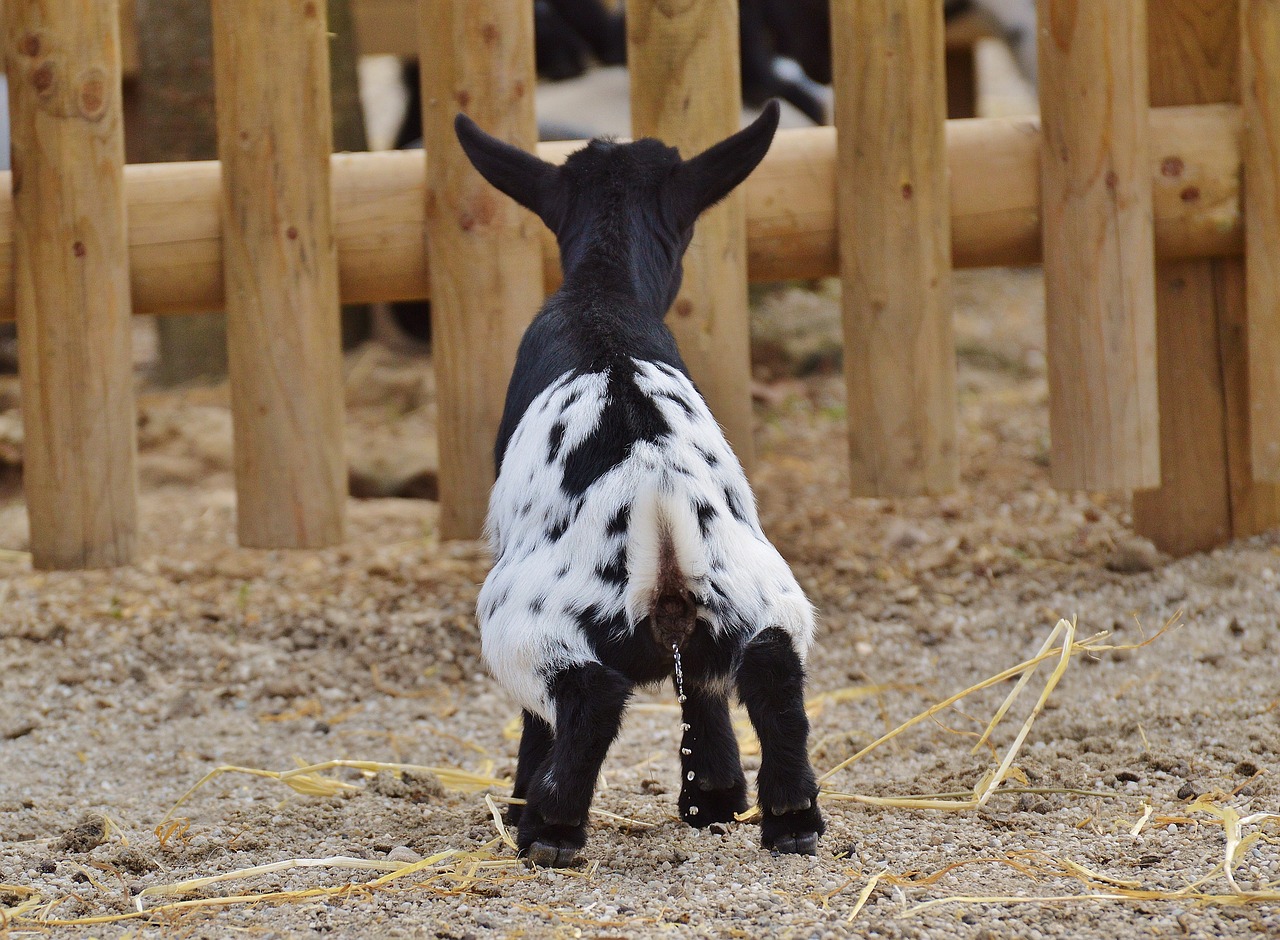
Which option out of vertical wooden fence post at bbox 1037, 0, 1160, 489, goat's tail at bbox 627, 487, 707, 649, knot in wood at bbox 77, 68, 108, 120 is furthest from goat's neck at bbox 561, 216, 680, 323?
knot in wood at bbox 77, 68, 108, 120

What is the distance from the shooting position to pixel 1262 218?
398 centimetres

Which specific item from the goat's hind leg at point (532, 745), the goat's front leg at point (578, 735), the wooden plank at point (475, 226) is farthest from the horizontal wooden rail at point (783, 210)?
the goat's front leg at point (578, 735)

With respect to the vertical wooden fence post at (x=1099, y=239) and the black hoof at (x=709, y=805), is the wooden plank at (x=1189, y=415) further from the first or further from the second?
the black hoof at (x=709, y=805)

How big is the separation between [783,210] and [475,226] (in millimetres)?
859

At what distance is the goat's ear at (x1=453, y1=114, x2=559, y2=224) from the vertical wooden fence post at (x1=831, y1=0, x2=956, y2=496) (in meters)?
1.01

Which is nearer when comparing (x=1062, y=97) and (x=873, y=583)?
(x=1062, y=97)

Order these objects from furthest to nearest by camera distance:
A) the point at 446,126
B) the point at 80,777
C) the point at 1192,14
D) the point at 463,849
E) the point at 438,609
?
the point at 438,609 < the point at 1192,14 < the point at 446,126 < the point at 80,777 < the point at 463,849

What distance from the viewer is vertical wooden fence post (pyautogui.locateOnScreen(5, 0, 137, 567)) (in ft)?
12.0

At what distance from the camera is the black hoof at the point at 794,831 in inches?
105

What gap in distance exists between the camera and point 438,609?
460 centimetres

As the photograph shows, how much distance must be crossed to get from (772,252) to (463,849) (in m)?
1.92

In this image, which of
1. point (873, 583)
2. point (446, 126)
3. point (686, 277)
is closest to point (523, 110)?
point (446, 126)

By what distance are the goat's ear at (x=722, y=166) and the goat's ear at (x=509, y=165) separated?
1.01 feet

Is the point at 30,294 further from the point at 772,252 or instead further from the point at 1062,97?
the point at 1062,97
